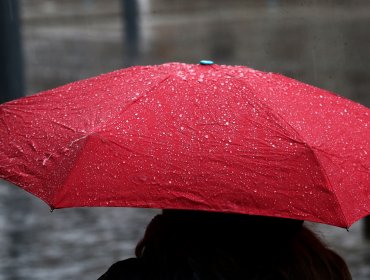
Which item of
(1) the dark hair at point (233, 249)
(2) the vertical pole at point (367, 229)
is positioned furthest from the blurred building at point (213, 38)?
(1) the dark hair at point (233, 249)

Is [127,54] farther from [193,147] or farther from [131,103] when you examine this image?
[193,147]

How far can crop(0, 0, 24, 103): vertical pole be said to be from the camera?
710 cm

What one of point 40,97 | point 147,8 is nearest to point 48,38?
point 147,8

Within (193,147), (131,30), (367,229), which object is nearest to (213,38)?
(131,30)

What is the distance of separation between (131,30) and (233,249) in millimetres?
13970

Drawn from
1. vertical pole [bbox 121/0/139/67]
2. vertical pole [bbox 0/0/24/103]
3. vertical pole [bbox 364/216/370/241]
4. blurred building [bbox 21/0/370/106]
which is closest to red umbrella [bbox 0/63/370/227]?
vertical pole [bbox 0/0/24/103]

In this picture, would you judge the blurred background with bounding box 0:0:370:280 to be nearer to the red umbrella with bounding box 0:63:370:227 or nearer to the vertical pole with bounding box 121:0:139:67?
the vertical pole with bounding box 121:0:139:67

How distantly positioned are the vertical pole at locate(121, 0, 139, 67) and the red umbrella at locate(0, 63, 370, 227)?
505 inches

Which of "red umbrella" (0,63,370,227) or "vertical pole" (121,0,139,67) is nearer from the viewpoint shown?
"red umbrella" (0,63,370,227)

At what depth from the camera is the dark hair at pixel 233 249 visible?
8.05ft

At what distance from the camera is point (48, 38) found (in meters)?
19.8

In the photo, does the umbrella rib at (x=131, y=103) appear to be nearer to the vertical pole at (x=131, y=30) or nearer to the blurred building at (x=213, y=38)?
the blurred building at (x=213, y=38)

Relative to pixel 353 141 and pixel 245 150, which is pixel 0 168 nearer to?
pixel 245 150

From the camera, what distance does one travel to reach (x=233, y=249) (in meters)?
2.51
